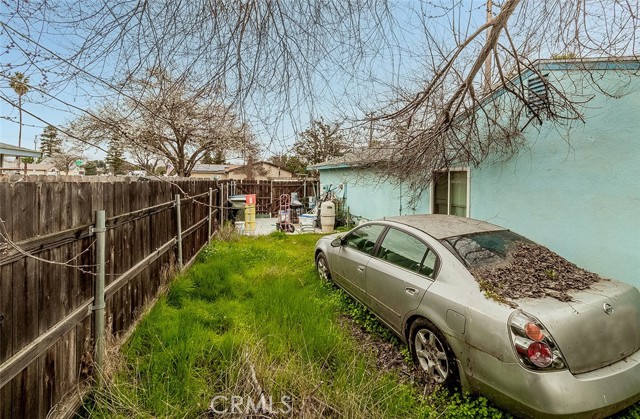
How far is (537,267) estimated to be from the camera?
10.8 feet

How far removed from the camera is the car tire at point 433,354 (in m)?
2.92

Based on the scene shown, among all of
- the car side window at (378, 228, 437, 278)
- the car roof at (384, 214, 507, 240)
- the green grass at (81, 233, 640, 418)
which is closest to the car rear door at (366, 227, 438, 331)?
the car side window at (378, 228, 437, 278)

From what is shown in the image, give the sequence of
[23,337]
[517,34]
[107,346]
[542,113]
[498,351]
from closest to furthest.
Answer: [23,337] → [498,351] → [107,346] → [517,34] → [542,113]

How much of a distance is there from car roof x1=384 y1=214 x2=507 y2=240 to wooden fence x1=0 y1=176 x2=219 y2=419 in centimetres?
328

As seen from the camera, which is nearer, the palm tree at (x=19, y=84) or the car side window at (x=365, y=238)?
the palm tree at (x=19, y=84)

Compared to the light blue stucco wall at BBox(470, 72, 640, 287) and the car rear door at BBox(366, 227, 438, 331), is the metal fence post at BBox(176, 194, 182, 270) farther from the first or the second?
the light blue stucco wall at BBox(470, 72, 640, 287)

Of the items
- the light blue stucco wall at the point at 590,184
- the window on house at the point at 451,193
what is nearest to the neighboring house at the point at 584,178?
the light blue stucco wall at the point at 590,184

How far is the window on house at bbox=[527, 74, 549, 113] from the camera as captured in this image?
480 centimetres

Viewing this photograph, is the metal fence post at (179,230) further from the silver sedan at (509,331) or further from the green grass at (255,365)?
the silver sedan at (509,331)

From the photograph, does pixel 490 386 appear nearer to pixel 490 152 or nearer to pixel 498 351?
pixel 498 351

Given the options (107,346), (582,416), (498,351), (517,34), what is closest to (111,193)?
(107,346)

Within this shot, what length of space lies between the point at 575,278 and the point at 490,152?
349cm

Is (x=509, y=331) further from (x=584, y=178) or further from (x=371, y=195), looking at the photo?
(x=371, y=195)

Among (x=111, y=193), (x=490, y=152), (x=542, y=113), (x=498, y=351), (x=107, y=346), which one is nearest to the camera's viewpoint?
(x=498, y=351)
